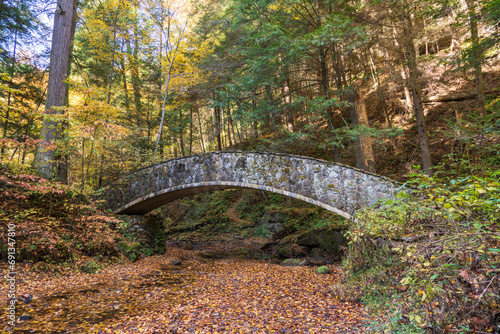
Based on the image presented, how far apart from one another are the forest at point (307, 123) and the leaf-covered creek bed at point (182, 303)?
1.47ft

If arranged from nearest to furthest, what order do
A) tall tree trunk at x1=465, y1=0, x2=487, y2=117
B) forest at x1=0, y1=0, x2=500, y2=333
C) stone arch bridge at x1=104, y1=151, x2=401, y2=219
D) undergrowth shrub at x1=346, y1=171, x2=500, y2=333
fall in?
1. undergrowth shrub at x1=346, y1=171, x2=500, y2=333
2. forest at x1=0, y1=0, x2=500, y2=333
3. tall tree trunk at x1=465, y1=0, x2=487, y2=117
4. stone arch bridge at x1=104, y1=151, x2=401, y2=219

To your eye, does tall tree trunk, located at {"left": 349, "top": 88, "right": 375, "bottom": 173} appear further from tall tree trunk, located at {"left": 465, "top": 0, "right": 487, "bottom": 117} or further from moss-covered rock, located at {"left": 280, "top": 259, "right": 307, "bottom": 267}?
moss-covered rock, located at {"left": 280, "top": 259, "right": 307, "bottom": 267}

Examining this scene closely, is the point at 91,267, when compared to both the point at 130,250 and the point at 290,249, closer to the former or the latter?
the point at 130,250

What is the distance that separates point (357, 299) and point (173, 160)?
714cm

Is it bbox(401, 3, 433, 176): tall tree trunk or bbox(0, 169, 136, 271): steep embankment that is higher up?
bbox(401, 3, 433, 176): tall tree trunk

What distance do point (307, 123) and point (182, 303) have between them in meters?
8.75

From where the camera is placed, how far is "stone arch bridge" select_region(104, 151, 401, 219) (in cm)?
650

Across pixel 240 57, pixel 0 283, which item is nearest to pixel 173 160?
pixel 0 283

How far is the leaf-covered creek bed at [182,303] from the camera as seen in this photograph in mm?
3557

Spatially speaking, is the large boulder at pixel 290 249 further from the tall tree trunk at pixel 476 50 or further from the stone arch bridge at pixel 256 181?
the tall tree trunk at pixel 476 50

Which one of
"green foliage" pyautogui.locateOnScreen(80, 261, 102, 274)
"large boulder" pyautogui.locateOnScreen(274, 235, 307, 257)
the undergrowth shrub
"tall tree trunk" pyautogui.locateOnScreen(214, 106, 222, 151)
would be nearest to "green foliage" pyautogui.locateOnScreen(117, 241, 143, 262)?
"green foliage" pyautogui.locateOnScreen(80, 261, 102, 274)

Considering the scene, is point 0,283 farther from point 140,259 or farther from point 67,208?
point 140,259

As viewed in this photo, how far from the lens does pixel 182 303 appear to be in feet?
15.0

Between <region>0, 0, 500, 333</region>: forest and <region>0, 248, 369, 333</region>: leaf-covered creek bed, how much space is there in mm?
449
